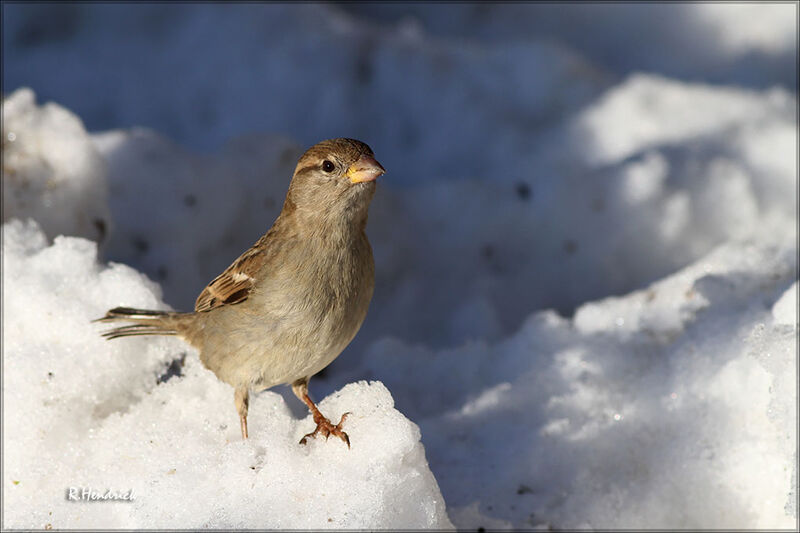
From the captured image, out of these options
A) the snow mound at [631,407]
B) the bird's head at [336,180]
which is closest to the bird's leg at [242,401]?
the bird's head at [336,180]

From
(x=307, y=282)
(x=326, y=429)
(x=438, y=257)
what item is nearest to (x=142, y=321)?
(x=307, y=282)

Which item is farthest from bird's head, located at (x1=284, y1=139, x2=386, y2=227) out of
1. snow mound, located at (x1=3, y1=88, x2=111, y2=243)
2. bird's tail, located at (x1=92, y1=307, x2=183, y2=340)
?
snow mound, located at (x1=3, y1=88, x2=111, y2=243)

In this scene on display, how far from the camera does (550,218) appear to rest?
4.28 meters

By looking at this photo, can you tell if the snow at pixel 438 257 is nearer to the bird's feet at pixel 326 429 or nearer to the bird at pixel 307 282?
the bird's feet at pixel 326 429

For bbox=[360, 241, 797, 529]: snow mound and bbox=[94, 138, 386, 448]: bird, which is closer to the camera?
bbox=[94, 138, 386, 448]: bird

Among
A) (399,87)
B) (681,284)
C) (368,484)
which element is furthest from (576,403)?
(399,87)

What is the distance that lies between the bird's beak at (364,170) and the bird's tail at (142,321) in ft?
2.73

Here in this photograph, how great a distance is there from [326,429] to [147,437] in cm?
66

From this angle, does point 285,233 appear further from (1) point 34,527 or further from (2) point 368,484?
(1) point 34,527

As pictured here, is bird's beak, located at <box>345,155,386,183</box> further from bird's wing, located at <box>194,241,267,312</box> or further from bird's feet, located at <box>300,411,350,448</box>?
bird's feet, located at <box>300,411,350,448</box>

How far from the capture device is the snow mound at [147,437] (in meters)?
2.07

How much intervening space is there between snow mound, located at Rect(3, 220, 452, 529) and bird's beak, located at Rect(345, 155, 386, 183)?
57 cm

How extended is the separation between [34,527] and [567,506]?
1.62 meters

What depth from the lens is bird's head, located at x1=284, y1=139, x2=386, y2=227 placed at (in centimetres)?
224
